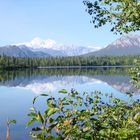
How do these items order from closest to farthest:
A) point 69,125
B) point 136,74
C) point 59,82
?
point 69,125, point 136,74, point 59,82

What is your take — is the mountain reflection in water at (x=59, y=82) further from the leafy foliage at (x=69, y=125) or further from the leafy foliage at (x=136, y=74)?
the leafy foliage at (x=69, y=125)

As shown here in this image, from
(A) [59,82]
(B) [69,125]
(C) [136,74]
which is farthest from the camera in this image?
(A) [59,82]

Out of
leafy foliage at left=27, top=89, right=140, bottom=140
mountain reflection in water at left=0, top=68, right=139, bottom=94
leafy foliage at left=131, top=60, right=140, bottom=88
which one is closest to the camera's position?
leafy foliage at left=27, top=89, right=140, bottom=140

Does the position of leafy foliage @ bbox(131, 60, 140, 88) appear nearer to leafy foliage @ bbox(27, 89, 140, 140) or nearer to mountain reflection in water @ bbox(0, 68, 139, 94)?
leafy foliage @ bbox(27, 89, 140, 140)

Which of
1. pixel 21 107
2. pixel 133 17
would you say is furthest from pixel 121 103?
pixel 21 107

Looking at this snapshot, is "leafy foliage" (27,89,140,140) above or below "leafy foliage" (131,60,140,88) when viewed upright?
below

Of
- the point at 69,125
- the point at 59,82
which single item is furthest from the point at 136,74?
the point at 59,82

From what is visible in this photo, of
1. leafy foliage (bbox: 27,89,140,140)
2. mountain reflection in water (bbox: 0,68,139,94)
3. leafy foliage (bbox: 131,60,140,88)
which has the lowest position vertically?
mountain reflection in water (bbox: 0,68,139,94)

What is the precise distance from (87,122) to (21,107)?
163 feet

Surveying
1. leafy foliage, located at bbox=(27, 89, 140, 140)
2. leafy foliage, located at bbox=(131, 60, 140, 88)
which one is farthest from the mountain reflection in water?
leafy foliage, located at bbox=(27, 89, 140, 140)

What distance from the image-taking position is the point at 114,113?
6945 mm

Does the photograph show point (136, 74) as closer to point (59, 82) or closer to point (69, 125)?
point (69, 125)

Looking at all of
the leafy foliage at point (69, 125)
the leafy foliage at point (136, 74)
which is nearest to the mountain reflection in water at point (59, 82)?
the leafy foliage at point (136, 74)

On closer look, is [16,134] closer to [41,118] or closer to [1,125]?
[1,125]
